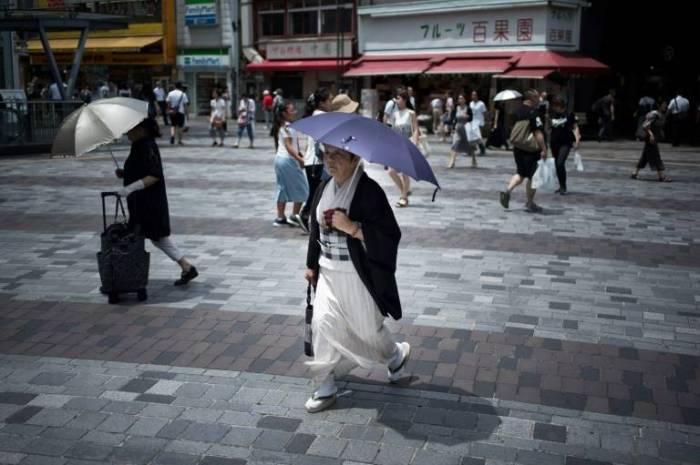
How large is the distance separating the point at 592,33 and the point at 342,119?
26.0 metres

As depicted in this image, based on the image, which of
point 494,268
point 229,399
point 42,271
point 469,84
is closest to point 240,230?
point 42,271

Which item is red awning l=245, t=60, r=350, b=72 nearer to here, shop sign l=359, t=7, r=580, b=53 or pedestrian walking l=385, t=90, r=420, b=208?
shop sign l=359, t=7, r=580, b=53

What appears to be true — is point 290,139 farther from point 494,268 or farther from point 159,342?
point 159,342

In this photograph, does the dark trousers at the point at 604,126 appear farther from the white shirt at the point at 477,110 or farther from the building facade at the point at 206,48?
the building facade at the point at 206,48

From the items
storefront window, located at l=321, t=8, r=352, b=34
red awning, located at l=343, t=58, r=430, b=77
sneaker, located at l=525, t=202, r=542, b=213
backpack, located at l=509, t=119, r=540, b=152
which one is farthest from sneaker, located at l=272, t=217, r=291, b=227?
storefront window, located at l=321, t=8, r=352, b=34

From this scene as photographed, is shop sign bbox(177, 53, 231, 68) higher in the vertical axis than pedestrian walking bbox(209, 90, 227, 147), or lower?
higher

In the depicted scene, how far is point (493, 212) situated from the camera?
1103 centimetres

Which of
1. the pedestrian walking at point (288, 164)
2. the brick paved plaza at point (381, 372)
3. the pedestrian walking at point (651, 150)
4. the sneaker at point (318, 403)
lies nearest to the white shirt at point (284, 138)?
the pedestrian walking at point (288, 164)

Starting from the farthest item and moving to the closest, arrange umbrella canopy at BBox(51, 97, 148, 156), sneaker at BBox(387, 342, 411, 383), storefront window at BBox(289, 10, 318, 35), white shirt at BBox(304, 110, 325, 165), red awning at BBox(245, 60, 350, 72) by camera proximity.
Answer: storefront window at BBox(289, 10, 318, 35) < red awning at BBox(245, 60, 350, 72) < white shirt at BBox(304, 110, 325, 165) < umbrella canopy at BBox(51, 97, 148, 156) < sneaker at BBox(387, 342, 411, 383)

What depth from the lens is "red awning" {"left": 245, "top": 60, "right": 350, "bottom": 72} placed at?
115ft

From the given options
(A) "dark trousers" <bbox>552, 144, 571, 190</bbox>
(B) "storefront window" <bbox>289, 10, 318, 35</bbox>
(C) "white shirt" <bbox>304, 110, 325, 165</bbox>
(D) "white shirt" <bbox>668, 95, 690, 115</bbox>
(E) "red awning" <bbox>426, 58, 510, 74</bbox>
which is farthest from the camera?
(B) "storefront window" <bbox>289, 10, 318, 35</bbox>

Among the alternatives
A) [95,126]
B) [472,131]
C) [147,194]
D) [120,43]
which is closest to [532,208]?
[147,194]

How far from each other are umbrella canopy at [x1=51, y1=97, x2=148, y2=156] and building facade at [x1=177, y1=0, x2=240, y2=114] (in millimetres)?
32968

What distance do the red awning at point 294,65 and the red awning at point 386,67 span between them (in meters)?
2.62
